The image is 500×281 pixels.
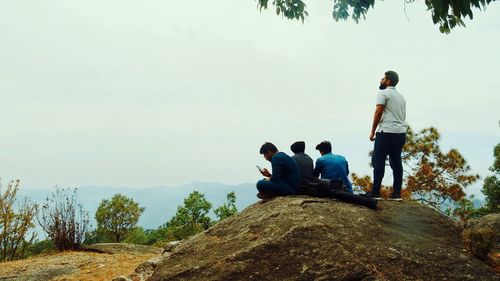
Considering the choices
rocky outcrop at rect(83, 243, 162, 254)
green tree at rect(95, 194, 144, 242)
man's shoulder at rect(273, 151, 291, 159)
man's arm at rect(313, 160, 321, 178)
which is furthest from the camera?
green tree at rect(95, 194, 144, 242)

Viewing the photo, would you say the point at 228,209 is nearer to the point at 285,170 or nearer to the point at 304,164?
the point at 304,164

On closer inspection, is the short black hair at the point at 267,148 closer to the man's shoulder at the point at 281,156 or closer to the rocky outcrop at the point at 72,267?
the man's shoulder at the point at 281,156

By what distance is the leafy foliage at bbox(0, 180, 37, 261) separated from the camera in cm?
1345

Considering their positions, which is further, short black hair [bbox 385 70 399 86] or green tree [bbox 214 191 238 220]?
green tree [bbox 214 191 238 220]

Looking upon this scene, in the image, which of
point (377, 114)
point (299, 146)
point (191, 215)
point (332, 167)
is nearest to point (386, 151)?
point (377, 114)

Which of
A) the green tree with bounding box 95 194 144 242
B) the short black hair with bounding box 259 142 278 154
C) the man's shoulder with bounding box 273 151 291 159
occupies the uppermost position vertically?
the short black hair with bounding box 259 142 278 154

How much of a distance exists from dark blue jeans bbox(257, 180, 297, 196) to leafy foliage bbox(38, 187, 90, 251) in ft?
21.5

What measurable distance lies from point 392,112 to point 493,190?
23.1m

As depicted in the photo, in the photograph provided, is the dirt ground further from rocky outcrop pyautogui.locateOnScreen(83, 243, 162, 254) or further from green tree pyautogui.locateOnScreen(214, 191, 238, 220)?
green tree pyautogui.locateOnScreen(214, 191, 238, 220)

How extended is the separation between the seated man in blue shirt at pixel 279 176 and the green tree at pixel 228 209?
14.7 meters

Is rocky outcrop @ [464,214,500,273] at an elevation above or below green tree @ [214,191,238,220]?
above

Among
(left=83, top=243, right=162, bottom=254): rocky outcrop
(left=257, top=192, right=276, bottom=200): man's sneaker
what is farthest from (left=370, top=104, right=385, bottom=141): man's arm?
(left=83, top=243, right=162, bottom=254): rocky outcrop

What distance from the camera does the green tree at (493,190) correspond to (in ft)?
85.5

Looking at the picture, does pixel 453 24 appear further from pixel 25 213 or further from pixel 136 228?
pixel 136 228
